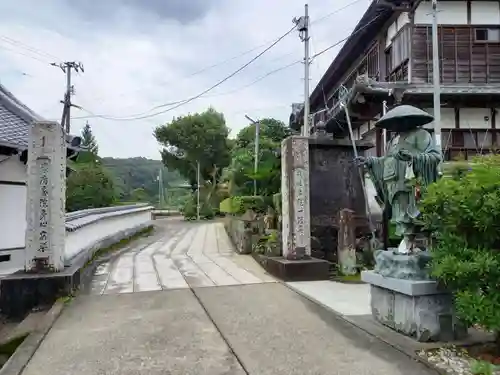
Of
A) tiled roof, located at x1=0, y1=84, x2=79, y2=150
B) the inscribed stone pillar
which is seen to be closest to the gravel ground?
the inscribed stone pillar

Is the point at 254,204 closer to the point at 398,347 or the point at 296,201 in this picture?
the point at 296,201

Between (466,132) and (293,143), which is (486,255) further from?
(466,132)

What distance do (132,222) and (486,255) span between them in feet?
52.0

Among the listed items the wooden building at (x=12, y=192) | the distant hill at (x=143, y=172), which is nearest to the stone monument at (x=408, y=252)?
the wooden building at (x=12, y=192)

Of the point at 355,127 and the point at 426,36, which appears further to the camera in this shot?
the point at 355,127

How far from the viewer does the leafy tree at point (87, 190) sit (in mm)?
19359

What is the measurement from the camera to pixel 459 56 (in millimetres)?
13523

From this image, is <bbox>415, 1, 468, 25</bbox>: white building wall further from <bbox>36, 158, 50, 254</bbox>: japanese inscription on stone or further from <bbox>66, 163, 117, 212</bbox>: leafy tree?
<bbox>66, 163, 117, 212</bbox>: leafy tree

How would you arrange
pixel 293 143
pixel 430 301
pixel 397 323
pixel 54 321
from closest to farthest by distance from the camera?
pixel 430 301 → pixel 397 323 → pixel 54 321 → pixel 293 143

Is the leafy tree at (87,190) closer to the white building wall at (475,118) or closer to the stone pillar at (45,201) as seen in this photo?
the stone pillar at (45,201)

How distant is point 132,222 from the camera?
17.7 meters

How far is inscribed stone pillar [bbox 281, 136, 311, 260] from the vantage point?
8.32 m

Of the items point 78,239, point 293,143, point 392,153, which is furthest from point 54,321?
point 293,143

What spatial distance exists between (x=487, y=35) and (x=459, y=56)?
1282mm
